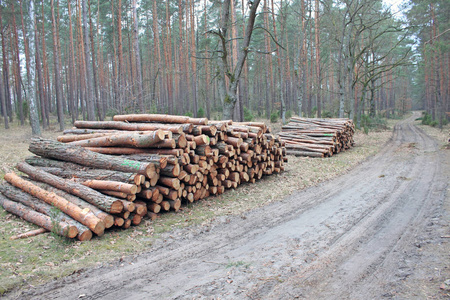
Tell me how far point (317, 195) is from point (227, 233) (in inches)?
125

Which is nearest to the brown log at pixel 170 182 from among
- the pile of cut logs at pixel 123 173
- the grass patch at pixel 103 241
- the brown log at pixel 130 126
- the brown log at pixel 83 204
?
the pile of cut logs at pixel 123 173

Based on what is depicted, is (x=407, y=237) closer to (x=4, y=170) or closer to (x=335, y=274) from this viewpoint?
(x=335, y=274)

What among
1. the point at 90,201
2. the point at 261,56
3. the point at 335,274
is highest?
the point at 261,56

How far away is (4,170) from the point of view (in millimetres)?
8789

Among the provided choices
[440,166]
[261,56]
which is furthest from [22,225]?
[261,56]

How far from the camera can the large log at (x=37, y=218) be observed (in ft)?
15.5

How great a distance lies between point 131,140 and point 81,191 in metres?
1.48

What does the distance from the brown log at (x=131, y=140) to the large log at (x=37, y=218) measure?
78.0 inches

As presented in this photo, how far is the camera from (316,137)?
1405 centimetres

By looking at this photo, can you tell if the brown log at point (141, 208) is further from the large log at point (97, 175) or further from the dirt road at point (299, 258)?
the dirt road at point (299, 258)

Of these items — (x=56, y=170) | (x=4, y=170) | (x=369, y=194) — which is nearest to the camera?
(x=56, y=170)

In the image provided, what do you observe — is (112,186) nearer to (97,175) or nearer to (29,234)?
(97,175)

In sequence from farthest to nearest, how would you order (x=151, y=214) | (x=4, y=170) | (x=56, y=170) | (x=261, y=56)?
(x=261, y=56)
(x=4, y=170)
(x=56, y=170)
(x=151, y=214)

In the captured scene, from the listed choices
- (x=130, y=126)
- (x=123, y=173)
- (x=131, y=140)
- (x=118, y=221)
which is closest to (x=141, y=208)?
(x=118, y=221)
